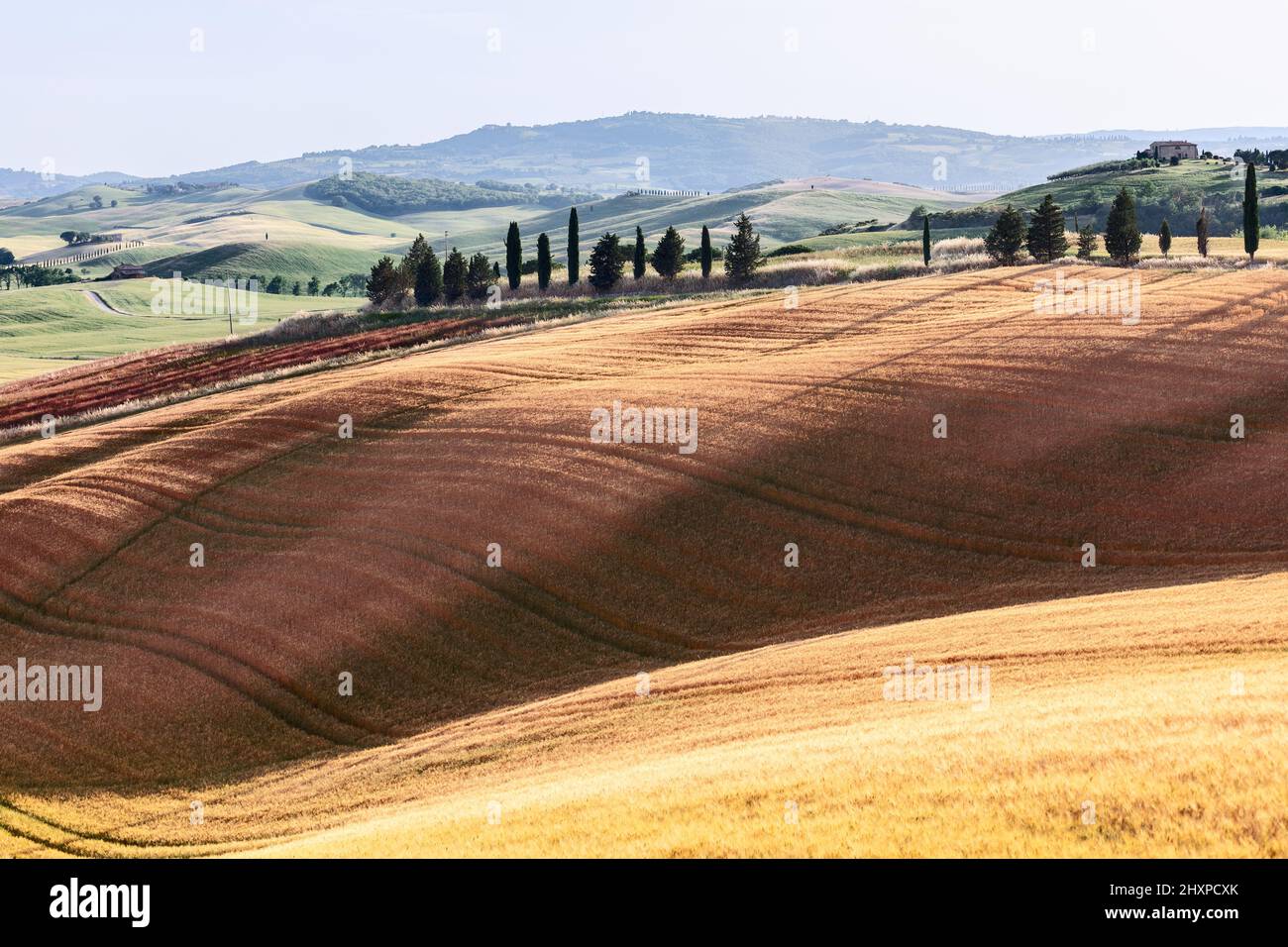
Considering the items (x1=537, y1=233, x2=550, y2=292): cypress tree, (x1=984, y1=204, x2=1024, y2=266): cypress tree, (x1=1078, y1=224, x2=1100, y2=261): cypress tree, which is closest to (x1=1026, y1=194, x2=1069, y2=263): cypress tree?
(x1=984, y1=204, x2=1024, y2=266): cypress tree

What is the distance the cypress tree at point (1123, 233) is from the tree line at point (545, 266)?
29.5 meters

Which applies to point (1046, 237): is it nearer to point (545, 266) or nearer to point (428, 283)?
point (545, 266)

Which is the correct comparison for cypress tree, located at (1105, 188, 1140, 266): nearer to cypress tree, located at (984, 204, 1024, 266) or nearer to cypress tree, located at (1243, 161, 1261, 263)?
cypress tree, located at (984, 204, 1024, 266)

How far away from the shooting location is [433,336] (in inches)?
3777

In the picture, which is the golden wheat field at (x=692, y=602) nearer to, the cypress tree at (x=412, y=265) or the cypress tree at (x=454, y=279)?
the cypress tree at (x=454, y=279)

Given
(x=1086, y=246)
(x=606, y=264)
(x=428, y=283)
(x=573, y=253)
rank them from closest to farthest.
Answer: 1. (x=1086, y=246)
2. (x=606, y=264)
3. (x=573, y=253)
4. (x=428, y=283)

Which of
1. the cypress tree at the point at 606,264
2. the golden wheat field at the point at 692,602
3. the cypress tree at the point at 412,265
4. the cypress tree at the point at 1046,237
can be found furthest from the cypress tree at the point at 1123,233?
the cypress tree at the point at 412,265

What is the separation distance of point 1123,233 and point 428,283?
65.9m

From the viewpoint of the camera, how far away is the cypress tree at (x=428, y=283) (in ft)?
419

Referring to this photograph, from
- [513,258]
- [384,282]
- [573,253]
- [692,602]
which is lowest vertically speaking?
[692,602]

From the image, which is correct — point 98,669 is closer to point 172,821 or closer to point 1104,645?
point 172,821

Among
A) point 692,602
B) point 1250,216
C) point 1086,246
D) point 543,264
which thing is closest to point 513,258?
point 543,264

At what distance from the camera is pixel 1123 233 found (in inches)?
3784

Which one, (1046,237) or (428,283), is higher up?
(1046,237)
